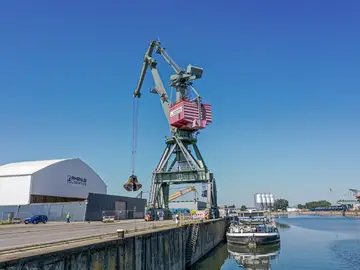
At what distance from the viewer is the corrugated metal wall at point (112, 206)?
49.9 meters

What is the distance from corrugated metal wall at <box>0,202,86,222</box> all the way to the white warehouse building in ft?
18.6

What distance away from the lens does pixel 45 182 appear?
209 ft

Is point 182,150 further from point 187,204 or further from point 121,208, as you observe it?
point 187,204

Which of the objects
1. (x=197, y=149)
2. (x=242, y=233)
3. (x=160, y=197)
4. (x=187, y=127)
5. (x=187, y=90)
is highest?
(x=187, y=90)

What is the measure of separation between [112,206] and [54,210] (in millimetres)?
10533

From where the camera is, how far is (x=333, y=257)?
1410 inches

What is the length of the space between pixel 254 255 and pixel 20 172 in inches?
2020

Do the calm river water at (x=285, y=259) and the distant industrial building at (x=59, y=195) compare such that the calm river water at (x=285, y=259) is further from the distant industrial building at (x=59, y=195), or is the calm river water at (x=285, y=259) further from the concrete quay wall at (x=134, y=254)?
the distant industrial building at (x=59, y=195)

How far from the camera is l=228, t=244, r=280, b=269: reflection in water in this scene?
33.3m

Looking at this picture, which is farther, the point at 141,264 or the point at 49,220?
the point at 49,220

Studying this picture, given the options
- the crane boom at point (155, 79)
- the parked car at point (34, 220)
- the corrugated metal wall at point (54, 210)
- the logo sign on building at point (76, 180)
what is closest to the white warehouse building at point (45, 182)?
the logo sign on building at point (76, 180)

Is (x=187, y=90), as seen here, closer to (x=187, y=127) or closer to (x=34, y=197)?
(x=187, y=127)

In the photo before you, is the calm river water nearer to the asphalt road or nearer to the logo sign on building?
the asphalt road

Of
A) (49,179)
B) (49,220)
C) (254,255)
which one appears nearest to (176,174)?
(254,255)
